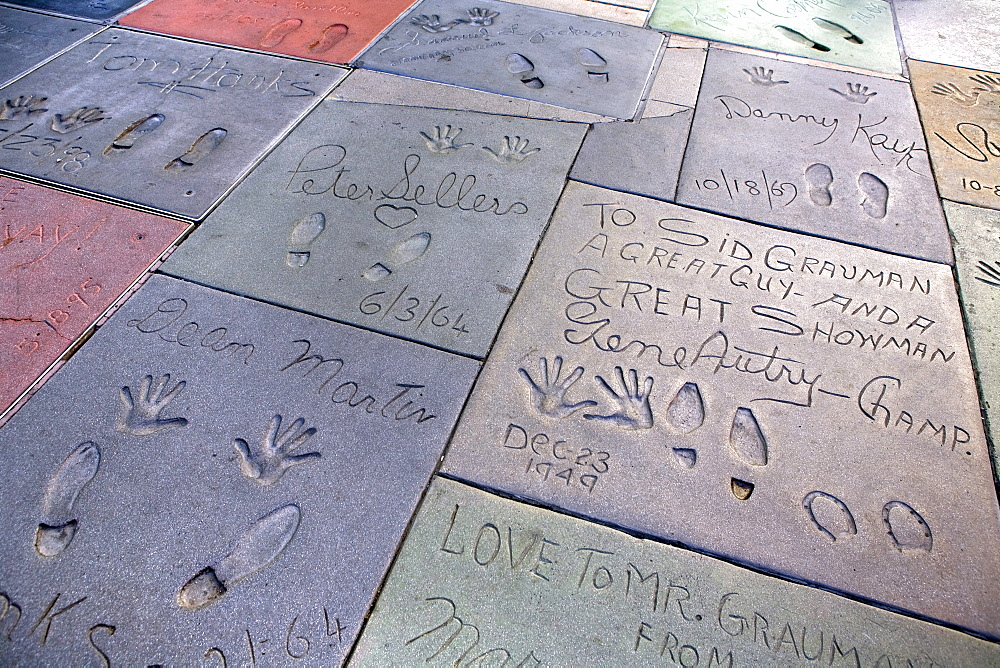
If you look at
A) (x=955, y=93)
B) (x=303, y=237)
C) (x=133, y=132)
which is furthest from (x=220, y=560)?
(x=955, y=93)

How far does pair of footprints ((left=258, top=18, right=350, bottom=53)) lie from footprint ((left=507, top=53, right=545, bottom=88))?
1.00m

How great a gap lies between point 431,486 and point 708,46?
126 inches

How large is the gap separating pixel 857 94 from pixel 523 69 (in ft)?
5.73

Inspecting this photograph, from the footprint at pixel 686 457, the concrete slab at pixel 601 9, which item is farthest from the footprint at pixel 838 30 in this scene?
the footprint at pixel 686 457

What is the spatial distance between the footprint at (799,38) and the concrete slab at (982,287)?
153cm

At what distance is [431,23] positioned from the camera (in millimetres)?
3867

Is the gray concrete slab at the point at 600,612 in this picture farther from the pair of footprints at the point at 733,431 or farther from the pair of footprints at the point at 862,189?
the pair of footprints at the point at 862,189

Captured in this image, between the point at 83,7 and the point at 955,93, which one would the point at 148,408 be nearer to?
the point at 83,7

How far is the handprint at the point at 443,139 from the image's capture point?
2.89 metres

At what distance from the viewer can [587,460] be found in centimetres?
184

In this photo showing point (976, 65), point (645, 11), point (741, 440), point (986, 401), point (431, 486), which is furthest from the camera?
point (645, 11)

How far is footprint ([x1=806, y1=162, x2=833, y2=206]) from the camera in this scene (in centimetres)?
274

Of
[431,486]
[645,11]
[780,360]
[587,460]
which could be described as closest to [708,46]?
[645,11]

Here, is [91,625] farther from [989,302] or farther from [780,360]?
[989,302]
